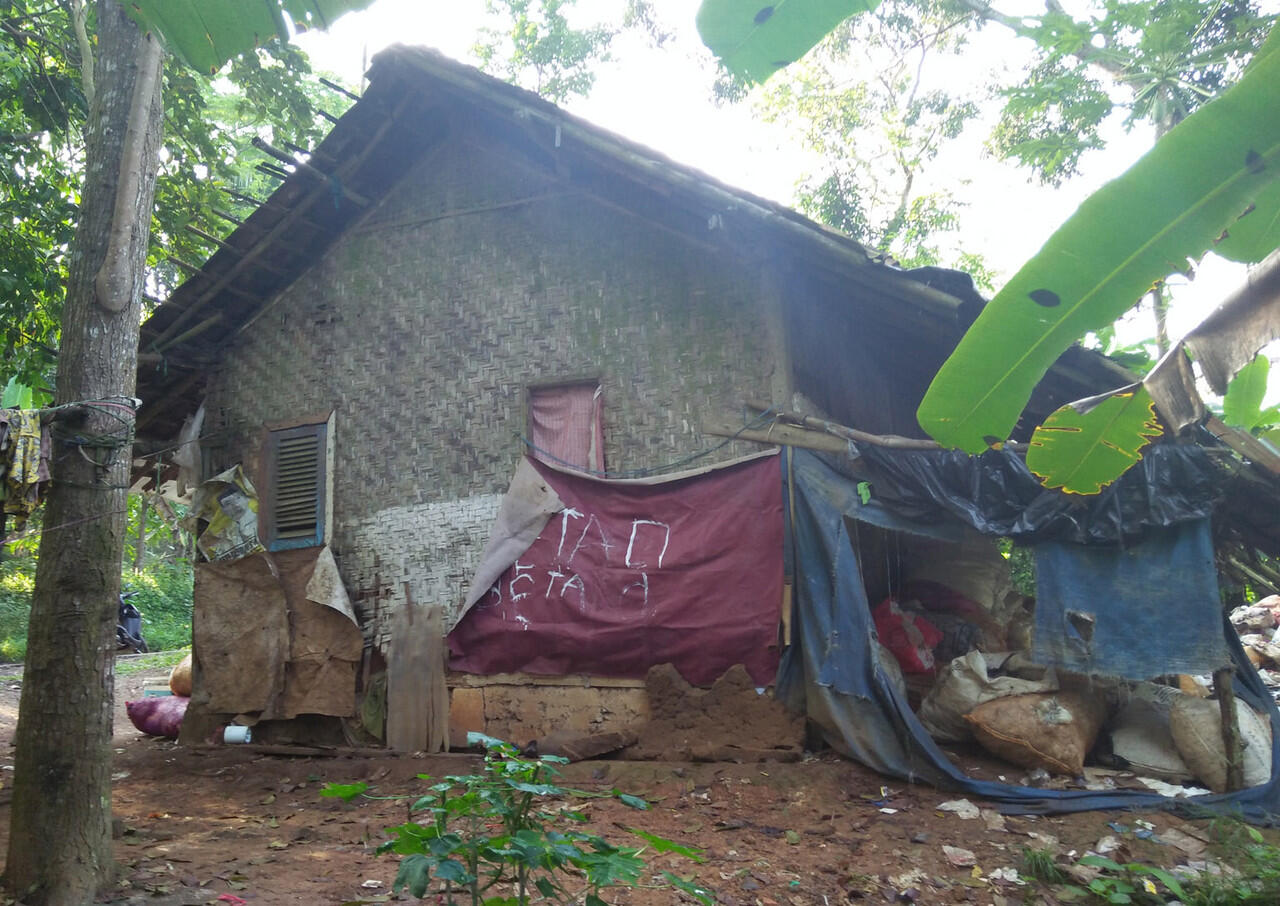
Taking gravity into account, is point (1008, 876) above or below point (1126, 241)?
below

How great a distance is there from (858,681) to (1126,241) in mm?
4722

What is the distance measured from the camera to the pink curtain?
724 cm

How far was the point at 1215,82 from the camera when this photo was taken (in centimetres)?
→ 1204

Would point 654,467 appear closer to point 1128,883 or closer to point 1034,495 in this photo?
point 1034,495

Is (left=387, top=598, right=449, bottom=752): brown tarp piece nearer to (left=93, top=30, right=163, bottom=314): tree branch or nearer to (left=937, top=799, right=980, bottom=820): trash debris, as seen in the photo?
(left=93, top=30, right=163, bottom=314): tree branch

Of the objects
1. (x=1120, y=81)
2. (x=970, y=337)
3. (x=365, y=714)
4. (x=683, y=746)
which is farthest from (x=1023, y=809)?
(x=1120, y=81)

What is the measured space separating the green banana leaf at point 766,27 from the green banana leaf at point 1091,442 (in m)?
1.33

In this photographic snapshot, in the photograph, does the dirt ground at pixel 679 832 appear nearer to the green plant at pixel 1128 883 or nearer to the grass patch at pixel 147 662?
the green plant at pixel 1128 883

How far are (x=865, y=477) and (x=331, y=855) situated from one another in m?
4.14

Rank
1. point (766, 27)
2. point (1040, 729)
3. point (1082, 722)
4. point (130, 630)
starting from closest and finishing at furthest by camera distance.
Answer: point (766, 27)
point (1040, 729)
point (1082, 722)
point (130, 630)

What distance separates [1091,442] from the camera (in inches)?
109

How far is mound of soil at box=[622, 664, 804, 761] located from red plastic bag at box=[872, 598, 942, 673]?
1.18m

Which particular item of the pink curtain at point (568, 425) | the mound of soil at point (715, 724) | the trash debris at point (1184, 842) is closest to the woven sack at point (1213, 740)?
the trash debris at point (1184, 842)

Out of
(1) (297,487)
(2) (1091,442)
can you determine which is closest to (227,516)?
(1) (297,487)
